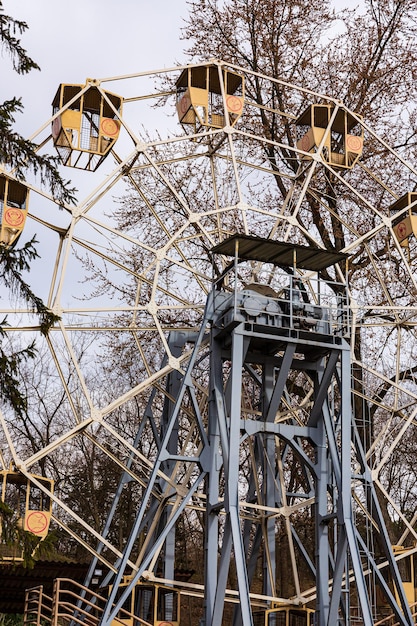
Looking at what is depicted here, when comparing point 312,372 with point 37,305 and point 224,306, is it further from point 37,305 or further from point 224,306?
point 37,305

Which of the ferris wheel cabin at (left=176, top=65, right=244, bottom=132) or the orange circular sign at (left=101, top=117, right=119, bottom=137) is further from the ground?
the ferris wheel cabin at (left=176, top=65, right=244, bottom=132)

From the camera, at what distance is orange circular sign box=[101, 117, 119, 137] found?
2516 centimetres

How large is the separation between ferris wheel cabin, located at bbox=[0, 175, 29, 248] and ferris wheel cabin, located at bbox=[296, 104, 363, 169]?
822 centimetres

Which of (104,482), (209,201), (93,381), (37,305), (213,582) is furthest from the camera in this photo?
(93,381)

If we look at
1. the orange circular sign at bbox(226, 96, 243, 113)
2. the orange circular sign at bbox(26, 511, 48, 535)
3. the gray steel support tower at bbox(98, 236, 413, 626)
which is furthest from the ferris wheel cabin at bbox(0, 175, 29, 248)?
the orange circular sign at bbox(226, 96, 243, 113)

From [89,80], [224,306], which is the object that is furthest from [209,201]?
[224,306]

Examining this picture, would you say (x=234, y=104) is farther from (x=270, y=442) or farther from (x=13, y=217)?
(x=270, y=442)

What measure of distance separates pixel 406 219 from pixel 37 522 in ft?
42.1

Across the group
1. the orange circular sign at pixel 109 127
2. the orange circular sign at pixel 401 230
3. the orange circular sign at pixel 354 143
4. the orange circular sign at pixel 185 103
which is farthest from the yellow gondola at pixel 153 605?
the orange circular sign at pixel 354 143

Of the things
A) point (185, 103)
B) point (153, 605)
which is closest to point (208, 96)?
point (185, 103)

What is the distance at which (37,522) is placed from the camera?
20859 mm

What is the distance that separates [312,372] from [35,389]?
67.7 ft

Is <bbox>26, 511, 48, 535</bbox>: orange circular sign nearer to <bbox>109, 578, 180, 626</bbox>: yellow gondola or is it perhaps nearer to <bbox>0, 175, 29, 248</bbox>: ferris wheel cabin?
<bbox>109, 578, 180, 626</bbox>: yellow gondola

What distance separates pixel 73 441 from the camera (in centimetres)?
4138
